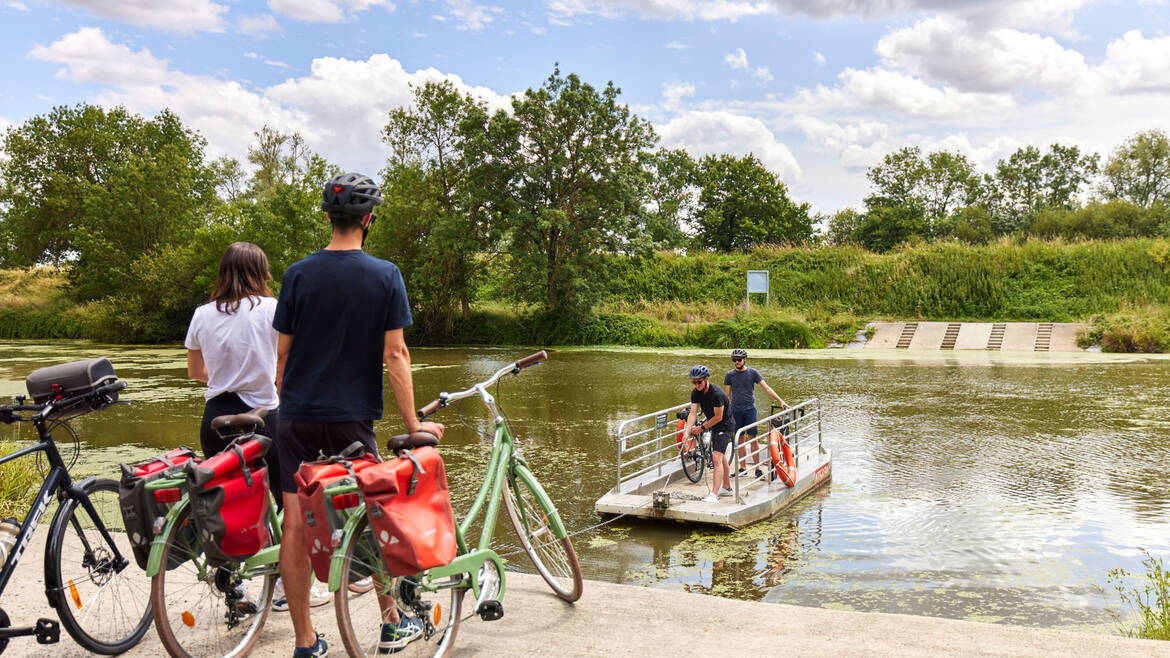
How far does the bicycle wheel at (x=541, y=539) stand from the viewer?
4.00 metres

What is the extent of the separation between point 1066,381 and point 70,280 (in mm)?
46507

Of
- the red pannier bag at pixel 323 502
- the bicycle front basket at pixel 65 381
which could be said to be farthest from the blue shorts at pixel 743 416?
the bicycle front basket at pixel 65 381

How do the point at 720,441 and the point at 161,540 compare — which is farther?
the point at 720,441

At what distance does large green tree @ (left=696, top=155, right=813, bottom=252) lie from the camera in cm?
5981

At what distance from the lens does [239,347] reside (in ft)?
12.3

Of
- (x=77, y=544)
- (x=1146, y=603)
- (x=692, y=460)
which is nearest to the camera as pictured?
(x=77, y=544)

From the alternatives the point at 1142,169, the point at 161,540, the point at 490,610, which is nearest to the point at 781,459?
the point at 490,610

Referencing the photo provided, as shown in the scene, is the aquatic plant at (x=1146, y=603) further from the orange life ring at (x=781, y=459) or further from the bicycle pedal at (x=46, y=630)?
the bicycle pedal at (x=46, y=630)

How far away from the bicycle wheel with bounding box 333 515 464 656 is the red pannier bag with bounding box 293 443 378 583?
3.5 inches

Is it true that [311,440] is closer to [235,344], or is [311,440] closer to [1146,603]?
[235,344]

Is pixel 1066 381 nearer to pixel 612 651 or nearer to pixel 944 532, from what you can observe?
pixel 944 532

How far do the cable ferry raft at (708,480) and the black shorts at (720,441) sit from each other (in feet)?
0.43

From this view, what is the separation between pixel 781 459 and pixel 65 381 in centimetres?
726

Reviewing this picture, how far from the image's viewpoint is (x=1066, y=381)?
20.2m
